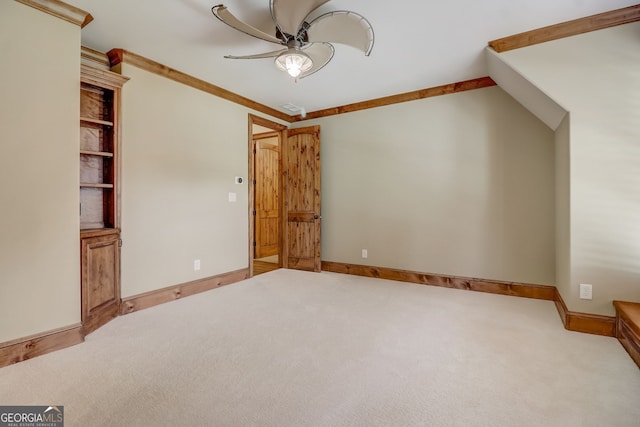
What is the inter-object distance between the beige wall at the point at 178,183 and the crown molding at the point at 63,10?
599 millimetres

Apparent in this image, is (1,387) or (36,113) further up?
(36,113)

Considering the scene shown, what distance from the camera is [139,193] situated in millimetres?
2961

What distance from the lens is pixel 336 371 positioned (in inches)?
72.1

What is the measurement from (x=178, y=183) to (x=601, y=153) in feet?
13.4

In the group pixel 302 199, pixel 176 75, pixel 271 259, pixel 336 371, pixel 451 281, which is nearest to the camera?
pixel 336 371

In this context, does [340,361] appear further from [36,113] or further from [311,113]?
[311,113]

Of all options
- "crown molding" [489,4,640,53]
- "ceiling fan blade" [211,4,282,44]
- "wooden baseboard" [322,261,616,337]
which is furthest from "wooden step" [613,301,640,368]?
"ceiling fan blade" [211,4,282,44]

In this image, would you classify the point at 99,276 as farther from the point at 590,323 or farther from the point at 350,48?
the point at 590,323

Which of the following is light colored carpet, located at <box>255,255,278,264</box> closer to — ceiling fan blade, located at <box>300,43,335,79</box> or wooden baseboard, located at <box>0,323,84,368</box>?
wooden baseboard, located at <box>0,323,84,368</box>

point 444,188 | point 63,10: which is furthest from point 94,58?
point 444,188

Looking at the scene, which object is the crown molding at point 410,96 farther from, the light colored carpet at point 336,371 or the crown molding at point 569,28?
the light colored carpet at point 336,371

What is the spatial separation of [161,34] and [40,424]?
2876mm

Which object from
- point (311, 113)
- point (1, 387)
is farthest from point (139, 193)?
point (311, 113)

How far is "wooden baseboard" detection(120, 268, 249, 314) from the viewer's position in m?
2.88
